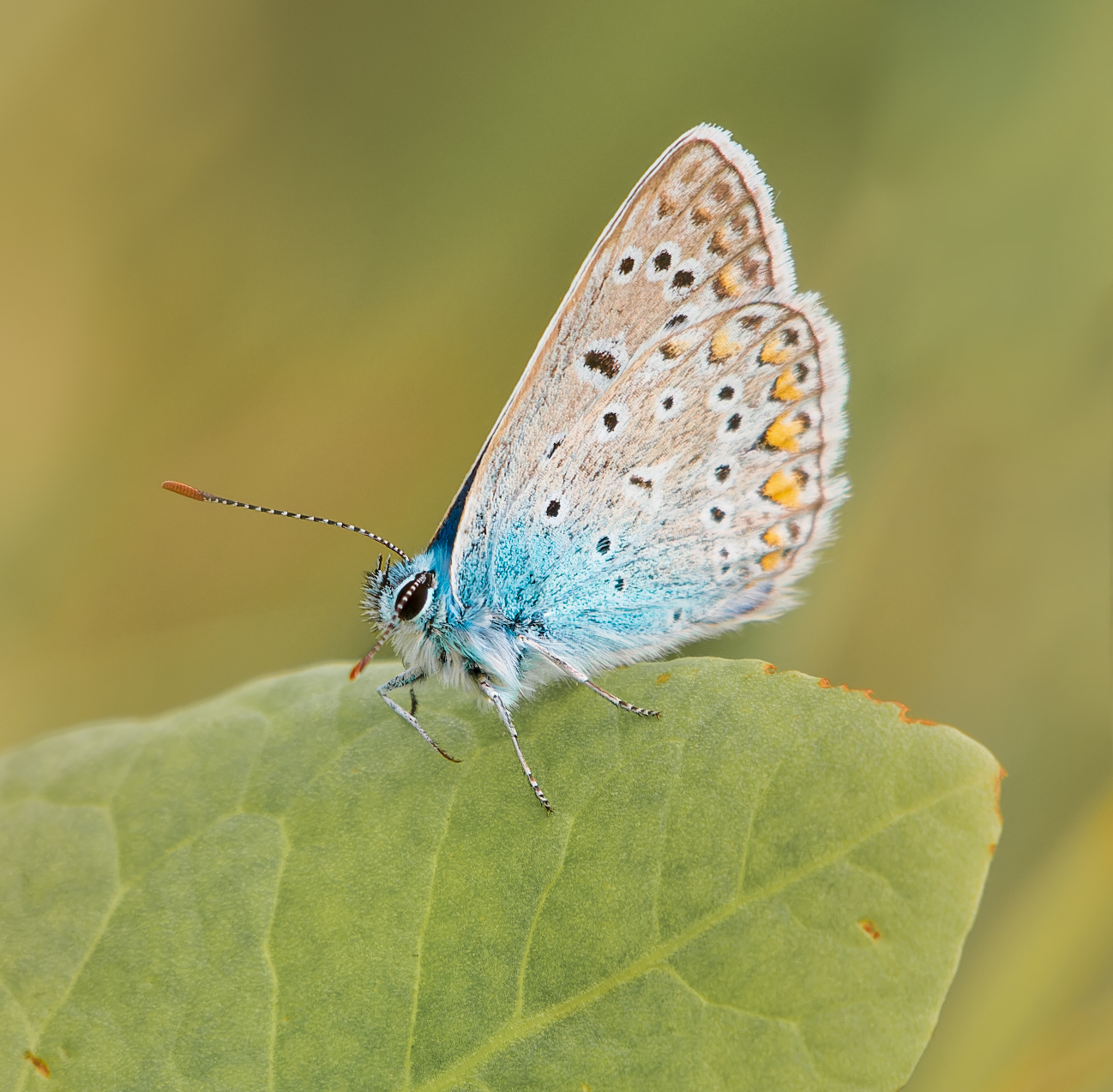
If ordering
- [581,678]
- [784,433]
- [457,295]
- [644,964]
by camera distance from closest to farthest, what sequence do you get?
1. [644,964]
2. [581,678]
3. [784,433]
4. [457,295]

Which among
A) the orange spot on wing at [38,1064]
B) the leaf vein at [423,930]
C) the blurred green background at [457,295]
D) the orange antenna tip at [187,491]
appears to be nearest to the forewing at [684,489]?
the blurred green background at [457,295]

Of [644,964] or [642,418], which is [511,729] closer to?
[644,964]

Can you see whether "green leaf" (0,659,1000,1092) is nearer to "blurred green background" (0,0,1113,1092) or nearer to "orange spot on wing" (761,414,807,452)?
"orange spot on wing" (761,414,807,452)

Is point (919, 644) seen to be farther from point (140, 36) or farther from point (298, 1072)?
point (140, 36)

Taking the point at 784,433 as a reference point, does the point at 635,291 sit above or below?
above

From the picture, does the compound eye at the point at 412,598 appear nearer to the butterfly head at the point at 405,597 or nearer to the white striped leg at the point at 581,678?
the butterfly head at the point at 405,597

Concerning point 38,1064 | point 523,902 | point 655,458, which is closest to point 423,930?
point 523,902
